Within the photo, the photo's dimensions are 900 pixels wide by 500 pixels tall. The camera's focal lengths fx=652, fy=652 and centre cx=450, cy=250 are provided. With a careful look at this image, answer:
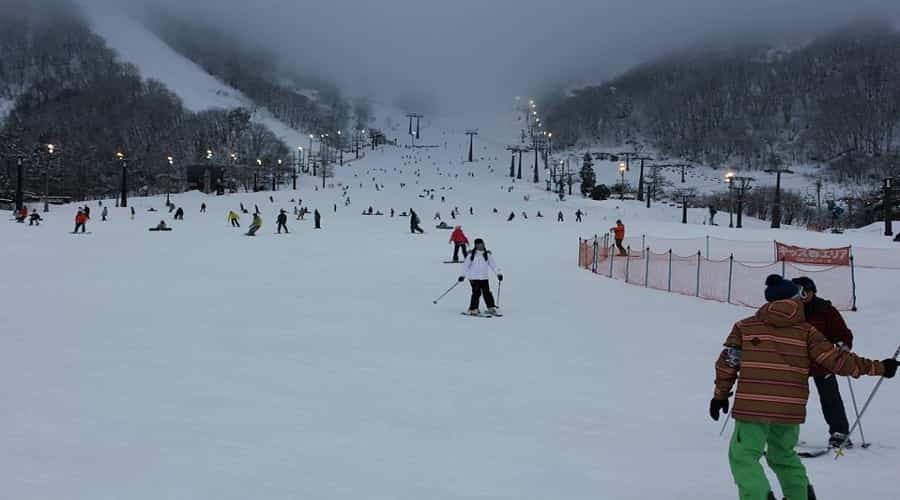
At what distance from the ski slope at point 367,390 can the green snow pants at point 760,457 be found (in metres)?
0.73

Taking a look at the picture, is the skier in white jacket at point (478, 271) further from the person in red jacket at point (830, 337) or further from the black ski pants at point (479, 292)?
the person in red jacket at point (830, 337)

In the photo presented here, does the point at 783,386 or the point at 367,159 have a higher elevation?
the point at 367,159

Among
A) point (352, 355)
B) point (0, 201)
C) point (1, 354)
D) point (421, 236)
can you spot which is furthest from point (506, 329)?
point (0, 201)

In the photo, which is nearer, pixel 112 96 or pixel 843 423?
pixel 843 423

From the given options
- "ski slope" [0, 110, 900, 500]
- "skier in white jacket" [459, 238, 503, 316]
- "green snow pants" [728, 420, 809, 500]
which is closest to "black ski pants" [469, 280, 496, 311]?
"skier in white jacket" [459, 238, 503, 316]

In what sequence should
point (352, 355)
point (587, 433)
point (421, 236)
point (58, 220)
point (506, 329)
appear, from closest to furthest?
1. point (587, 433)
2. point (352, 355)
3. point (506, 329)
4. point (421, 236)
5. point (58, 220)

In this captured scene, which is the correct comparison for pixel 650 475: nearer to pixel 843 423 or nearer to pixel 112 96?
pixel 843 423

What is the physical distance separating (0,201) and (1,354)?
6905 cm

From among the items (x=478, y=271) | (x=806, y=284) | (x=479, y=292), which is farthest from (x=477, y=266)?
(x=806, y=284)

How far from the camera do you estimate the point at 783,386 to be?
372 cm

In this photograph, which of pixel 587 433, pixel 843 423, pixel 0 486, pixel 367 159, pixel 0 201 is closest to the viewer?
pixel 0 486

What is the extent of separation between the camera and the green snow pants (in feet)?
12.0

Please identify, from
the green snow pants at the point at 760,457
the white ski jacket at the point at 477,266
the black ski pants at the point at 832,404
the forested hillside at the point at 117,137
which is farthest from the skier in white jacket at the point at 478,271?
the forested hillside at the point at 117,137

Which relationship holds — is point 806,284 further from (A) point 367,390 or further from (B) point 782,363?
(A) point 367,390
